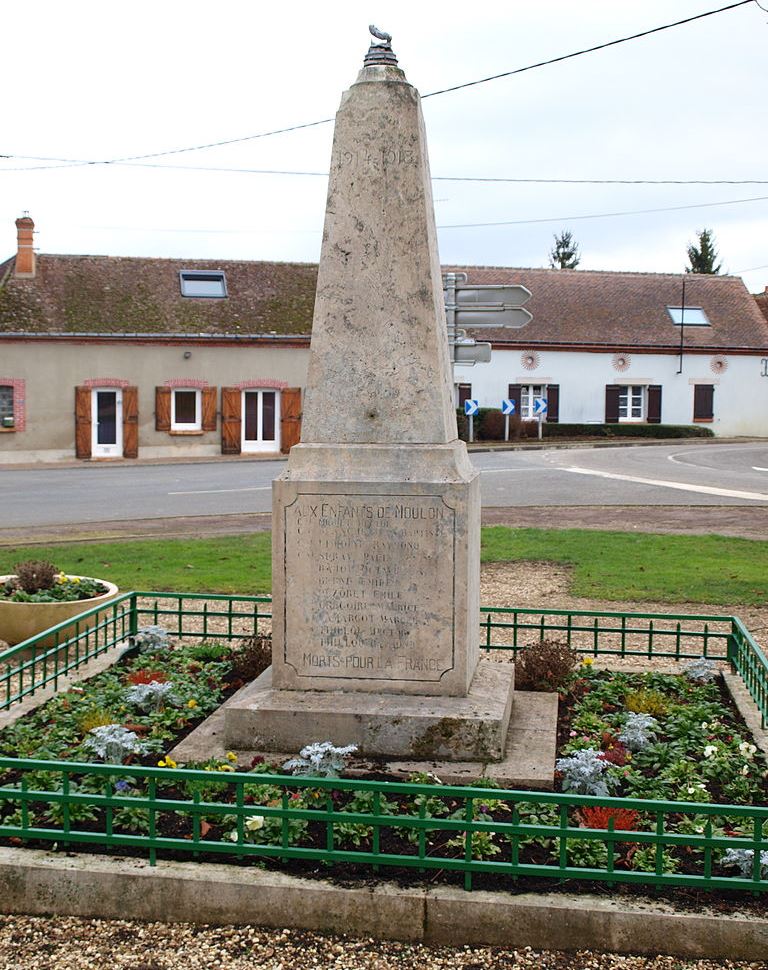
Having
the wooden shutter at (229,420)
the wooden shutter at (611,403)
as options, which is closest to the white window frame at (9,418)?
the wooden shutter at (229,420)

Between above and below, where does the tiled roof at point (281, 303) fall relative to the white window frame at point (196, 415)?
above

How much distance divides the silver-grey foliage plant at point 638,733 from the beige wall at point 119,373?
24966 mm

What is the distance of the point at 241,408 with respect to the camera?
2988 centimetres

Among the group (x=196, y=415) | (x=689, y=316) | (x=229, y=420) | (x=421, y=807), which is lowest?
(x=421, y=807)

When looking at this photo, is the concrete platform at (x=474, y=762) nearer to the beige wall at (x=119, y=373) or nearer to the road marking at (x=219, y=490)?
the road marking at (x=219, y=490)

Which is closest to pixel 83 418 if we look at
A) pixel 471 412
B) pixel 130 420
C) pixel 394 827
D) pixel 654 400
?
pixel 130 420

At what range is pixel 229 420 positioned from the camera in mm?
29688

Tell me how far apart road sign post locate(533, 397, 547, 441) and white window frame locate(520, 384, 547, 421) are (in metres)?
0.14

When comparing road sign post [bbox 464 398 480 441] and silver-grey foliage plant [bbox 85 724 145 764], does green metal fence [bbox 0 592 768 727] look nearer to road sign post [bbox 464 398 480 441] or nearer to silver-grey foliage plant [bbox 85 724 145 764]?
silver-grey foliage plant [bbox 85 724 145 764]

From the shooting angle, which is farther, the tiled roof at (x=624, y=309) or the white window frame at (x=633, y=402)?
the white window frame at (x=633, y=402)

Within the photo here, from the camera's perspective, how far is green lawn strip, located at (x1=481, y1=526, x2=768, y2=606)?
9961 mm

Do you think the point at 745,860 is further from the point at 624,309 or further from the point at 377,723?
the point at 624,309

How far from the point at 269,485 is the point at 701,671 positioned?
14.8 meters

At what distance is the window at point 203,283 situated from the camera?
30.8 meters
